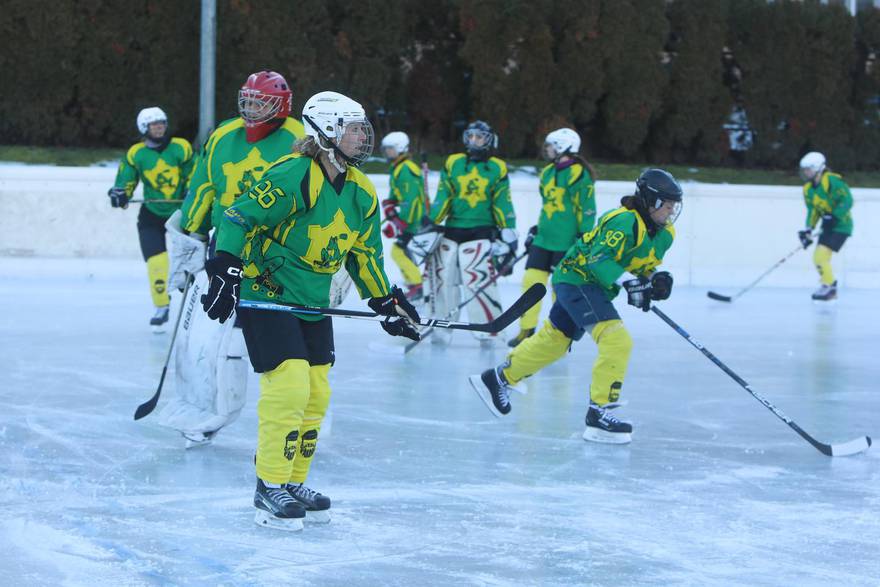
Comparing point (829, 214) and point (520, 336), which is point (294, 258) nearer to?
point (520, 336)

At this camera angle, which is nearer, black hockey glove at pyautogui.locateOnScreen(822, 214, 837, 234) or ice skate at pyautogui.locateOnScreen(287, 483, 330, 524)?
ice skate at pyautogui.locateOnScreen(287, 483, 330, 524)

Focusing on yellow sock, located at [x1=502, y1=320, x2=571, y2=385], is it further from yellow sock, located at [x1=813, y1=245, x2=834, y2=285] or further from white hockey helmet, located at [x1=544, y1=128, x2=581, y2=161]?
yellow sock, located at [x1=813, y1=245, x2=834, y2=285]

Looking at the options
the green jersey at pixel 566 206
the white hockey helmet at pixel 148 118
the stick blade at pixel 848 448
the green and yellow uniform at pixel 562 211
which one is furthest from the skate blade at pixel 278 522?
the white hockey helmet at pixel 148 118

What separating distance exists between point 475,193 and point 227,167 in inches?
123

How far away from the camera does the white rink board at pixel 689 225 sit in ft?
34.9

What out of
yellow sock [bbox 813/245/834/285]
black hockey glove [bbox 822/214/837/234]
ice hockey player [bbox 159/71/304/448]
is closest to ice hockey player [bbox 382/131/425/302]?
ice hockey player [bbox 159/71/304/448]

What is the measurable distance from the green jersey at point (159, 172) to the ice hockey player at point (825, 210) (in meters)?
5.21

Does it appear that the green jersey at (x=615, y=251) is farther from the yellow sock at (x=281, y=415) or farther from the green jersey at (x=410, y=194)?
the green jersey at (x=410, y=194)

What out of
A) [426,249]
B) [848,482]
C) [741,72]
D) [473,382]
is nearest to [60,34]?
[426,249]

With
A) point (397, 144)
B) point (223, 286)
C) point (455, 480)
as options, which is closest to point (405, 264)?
point (397, 144)

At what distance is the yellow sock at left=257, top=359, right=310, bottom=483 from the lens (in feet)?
11.6

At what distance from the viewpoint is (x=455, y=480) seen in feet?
14.1

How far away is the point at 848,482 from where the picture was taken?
4391 millimetres

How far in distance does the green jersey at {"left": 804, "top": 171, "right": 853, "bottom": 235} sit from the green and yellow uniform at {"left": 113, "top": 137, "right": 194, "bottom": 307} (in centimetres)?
533
